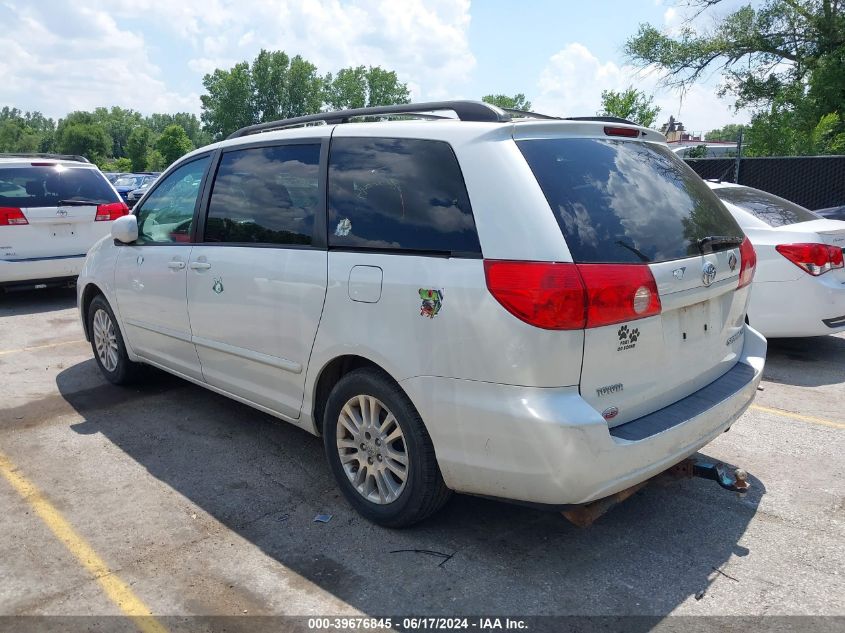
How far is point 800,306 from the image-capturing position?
608 centimetres

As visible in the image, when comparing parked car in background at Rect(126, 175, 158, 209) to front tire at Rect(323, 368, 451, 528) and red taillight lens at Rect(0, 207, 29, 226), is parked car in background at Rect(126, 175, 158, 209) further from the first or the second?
front tire at Rect(323, 368, 451, 528)

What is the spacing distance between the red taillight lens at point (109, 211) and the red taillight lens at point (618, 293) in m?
8.13

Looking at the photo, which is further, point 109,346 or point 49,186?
point 49,186

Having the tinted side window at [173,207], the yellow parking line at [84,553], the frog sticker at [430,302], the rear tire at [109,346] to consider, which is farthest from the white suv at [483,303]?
the rear tire at [109,346]

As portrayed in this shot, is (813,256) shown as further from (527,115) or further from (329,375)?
(329,375)

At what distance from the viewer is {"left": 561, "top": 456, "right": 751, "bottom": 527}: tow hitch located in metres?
2.97

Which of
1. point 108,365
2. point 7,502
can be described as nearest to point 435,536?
point 7,502

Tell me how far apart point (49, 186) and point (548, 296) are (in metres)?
8.38

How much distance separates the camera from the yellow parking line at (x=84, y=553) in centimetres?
288

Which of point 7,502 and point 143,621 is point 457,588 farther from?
point 7,502

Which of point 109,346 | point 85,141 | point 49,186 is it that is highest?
point 85,141

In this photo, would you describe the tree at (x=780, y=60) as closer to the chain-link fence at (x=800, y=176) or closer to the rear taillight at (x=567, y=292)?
the chain-link fence at (x=800, y=176)

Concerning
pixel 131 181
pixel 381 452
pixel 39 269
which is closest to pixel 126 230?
pixel 381 452

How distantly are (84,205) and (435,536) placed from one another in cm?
761
